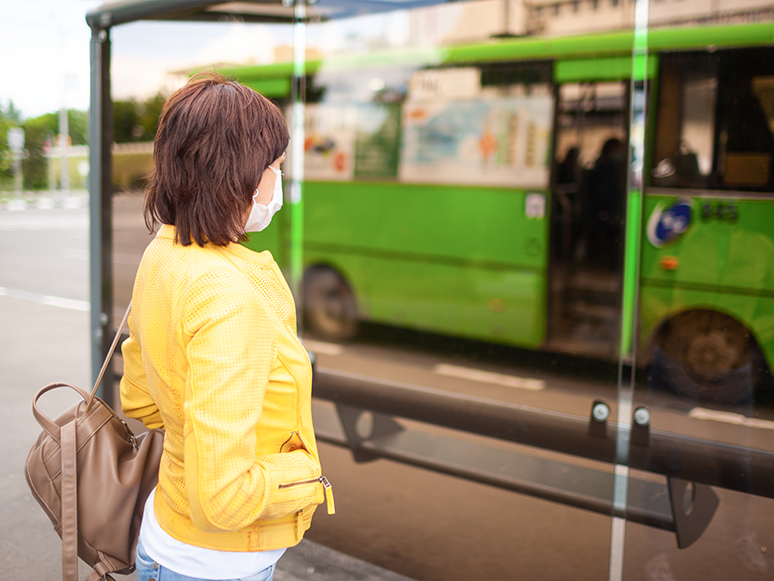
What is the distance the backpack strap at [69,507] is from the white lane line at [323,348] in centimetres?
601

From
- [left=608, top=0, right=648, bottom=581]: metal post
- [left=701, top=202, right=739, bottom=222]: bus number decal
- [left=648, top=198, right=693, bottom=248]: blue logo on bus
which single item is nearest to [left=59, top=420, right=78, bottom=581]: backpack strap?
[left=608, top=0, right=648, bottom=581]: metal post

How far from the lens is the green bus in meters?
4.77

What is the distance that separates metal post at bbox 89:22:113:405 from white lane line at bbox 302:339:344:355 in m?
3.92

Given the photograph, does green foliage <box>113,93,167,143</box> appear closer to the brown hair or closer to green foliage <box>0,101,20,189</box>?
green foliage <box>0,101,20,189</box>

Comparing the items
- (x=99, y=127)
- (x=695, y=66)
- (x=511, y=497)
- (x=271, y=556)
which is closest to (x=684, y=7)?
(x=695, y=66)

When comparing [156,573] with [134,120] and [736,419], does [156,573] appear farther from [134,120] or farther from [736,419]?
[134,120]

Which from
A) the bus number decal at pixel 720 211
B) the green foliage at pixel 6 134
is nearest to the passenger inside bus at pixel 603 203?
the bus number decal at pixel 720 211

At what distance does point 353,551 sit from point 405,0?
400 centimetres

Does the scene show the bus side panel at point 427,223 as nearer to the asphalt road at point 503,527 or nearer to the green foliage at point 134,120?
the asphalt road at point 503,527

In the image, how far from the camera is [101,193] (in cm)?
349

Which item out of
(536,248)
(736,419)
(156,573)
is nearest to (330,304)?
(536,248)

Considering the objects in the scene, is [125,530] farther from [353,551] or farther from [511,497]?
[511,497]

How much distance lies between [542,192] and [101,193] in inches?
151

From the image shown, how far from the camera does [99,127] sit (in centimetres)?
346
